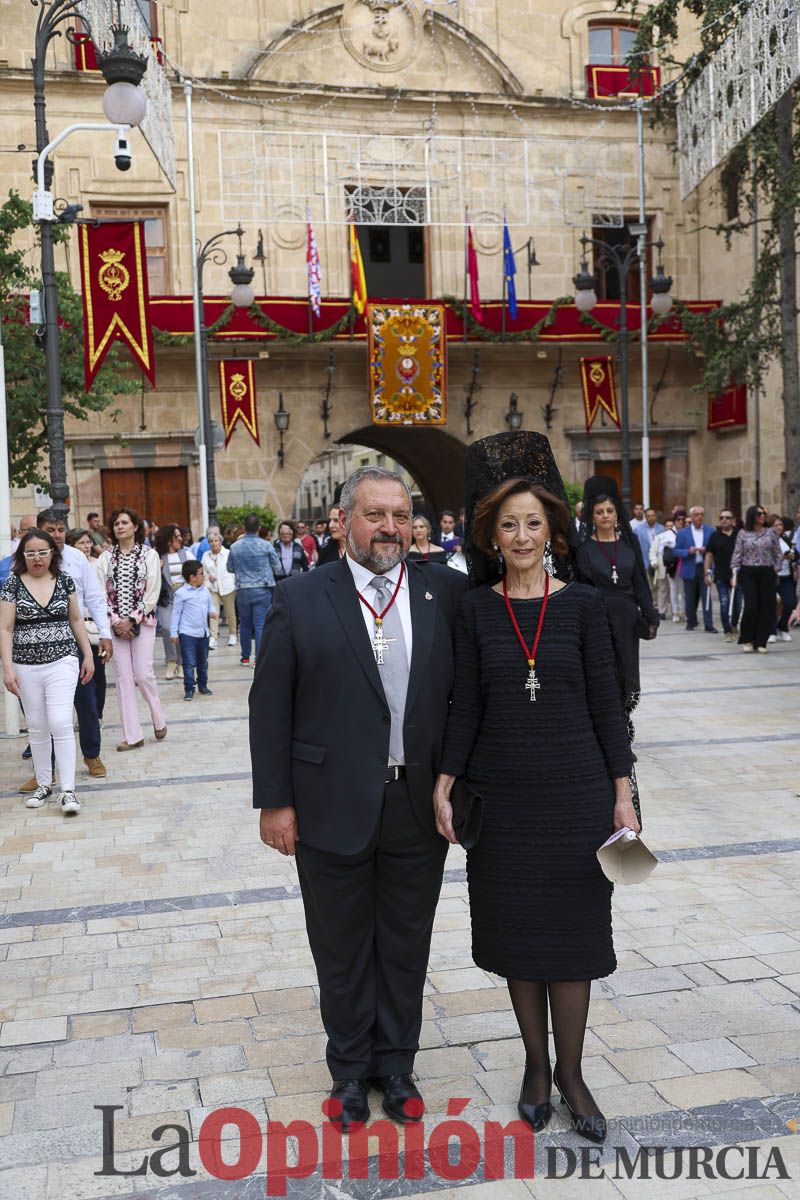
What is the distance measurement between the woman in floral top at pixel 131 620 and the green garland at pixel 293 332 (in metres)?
16.4

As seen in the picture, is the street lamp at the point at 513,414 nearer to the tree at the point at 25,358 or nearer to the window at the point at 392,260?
the window at the point at 392,260

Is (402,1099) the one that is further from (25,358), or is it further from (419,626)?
(25,358)

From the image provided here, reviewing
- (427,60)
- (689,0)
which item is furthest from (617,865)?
(427,60)

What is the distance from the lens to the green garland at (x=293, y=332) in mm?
25500

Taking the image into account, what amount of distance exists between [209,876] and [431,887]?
9.02 feet

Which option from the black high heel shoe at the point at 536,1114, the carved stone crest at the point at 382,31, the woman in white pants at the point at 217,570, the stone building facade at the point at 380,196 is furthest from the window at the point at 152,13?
the black high heel shoe at the point at 536,1114

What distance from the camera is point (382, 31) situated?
26.5m

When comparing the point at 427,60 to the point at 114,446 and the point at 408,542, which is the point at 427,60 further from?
the point at 408,542

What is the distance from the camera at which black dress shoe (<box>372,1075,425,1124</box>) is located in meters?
3.64

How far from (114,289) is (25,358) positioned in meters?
6.03

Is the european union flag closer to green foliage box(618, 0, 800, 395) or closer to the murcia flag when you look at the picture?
green foliage box(618, 0, 800, 395)

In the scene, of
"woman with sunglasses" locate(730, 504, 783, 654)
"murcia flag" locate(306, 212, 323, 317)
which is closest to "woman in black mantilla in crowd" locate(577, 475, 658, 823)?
"woman with sunglasses" locate(730, 504, 783, 654)

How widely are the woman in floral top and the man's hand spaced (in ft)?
19.9

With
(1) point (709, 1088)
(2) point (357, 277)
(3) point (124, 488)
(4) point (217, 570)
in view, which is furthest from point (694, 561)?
(1) point (709, 1088)
